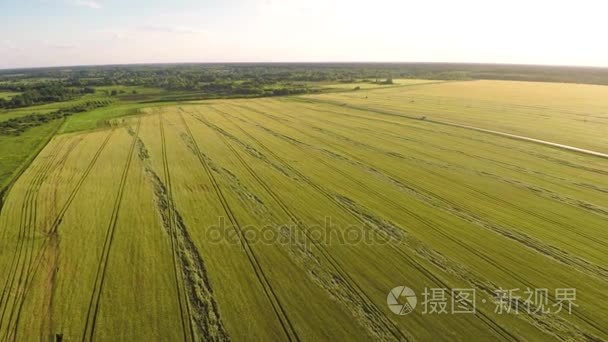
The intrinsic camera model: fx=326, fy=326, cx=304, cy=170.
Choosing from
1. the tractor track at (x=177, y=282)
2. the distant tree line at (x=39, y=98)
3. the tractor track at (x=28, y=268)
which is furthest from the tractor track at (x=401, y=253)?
the distant tree line at (x=39, y=98)

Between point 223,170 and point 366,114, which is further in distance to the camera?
point 366,114

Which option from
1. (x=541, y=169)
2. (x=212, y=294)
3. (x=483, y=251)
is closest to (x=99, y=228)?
(x=212, y=294)

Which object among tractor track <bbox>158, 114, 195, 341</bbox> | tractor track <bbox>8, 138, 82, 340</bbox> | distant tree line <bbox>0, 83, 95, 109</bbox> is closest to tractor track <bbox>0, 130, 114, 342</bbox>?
tractor track <bbox>8, 138, 82, 340</bbox>

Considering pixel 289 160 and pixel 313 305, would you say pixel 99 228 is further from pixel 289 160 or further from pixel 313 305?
pixel 289 160

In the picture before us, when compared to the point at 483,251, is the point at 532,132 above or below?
above

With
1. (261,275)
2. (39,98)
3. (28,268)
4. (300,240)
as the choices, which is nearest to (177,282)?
(261,275)

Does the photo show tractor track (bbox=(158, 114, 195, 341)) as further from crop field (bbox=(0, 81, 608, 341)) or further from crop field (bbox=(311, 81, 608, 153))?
crop field (bbox=(311, 81, 608, 153))

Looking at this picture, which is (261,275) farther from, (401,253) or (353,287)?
(401,253)

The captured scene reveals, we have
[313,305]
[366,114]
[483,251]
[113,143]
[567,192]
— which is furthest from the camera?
[366,114]
